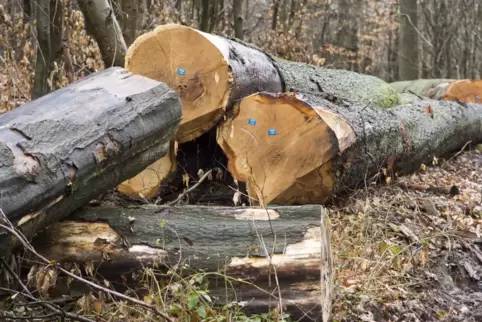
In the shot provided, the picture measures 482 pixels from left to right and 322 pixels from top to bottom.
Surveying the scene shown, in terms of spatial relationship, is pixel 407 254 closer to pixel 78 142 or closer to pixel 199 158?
pixel 199 158

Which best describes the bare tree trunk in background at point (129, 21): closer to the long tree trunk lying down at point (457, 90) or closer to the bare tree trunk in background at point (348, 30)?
the long tree trunk lying down at point (457, 90)

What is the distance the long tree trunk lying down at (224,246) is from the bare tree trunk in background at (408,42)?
1313 centimetres

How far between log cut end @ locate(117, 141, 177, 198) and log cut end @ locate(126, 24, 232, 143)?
23 cm

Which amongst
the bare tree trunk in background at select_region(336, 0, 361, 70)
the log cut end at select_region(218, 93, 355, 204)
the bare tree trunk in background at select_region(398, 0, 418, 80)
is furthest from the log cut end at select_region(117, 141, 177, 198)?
the bare tree trunk in background at select_region(336, 0, 361, 70)

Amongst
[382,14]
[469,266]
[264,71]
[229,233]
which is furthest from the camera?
[382,14]

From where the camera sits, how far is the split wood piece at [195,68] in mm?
4426

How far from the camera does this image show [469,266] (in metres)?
4.11

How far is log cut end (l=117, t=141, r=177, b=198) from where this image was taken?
4.75 m

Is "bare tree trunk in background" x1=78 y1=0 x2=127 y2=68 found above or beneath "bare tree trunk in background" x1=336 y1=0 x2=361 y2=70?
above

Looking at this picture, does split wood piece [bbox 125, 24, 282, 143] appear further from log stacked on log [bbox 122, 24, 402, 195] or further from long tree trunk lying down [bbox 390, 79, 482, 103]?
long tree trunk lying down [bbox 390, 79, 482, 103]

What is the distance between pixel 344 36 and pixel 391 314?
17132mm

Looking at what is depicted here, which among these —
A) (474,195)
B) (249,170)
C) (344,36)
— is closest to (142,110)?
(249,170)

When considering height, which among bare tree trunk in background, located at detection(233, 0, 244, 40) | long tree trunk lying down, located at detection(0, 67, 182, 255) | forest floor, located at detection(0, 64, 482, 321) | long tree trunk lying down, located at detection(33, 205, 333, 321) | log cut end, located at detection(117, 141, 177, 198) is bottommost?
forest floor, located at detection(0, 64, 482, 321)

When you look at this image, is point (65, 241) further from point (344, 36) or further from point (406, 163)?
point (344, 36)
